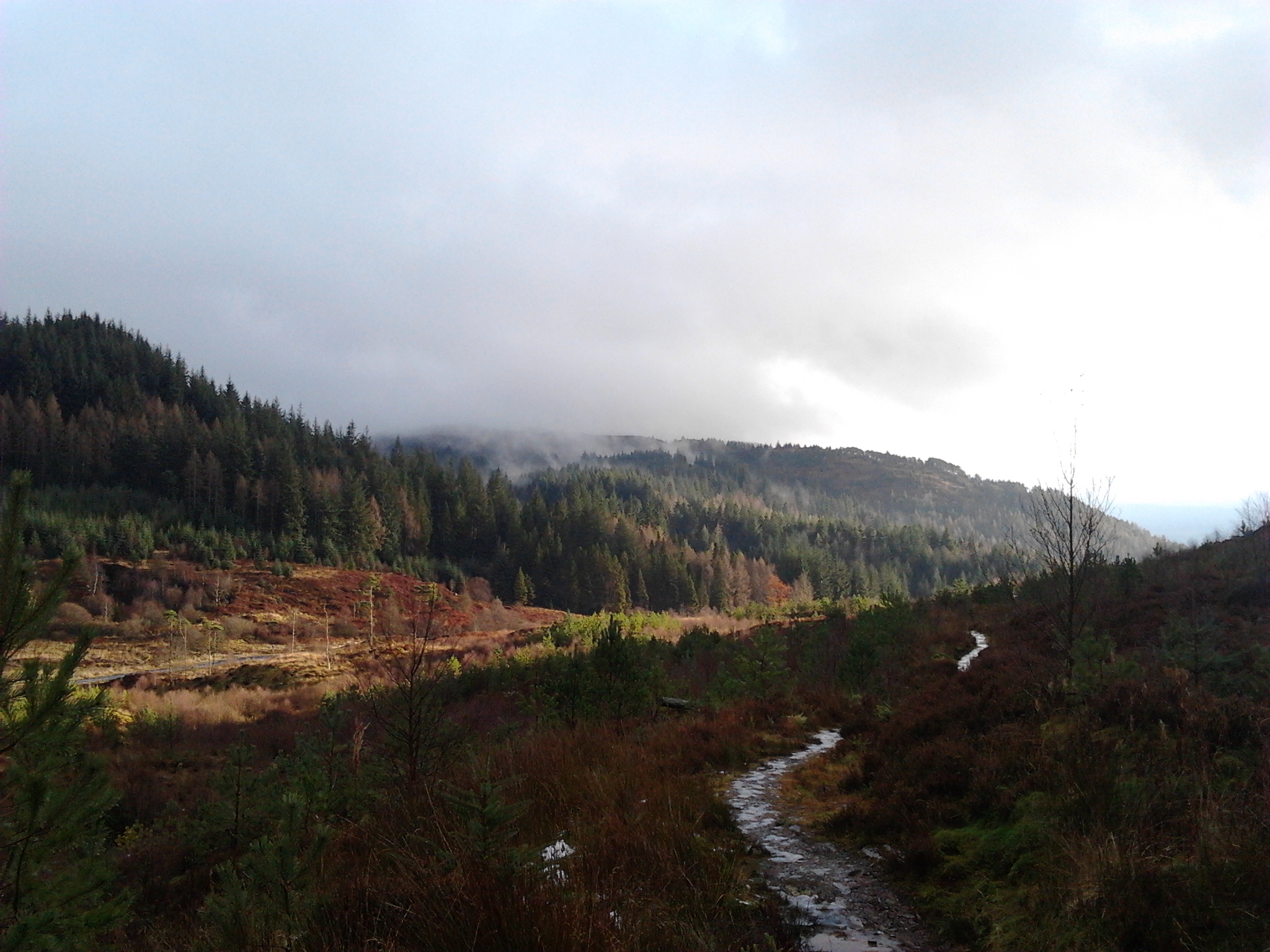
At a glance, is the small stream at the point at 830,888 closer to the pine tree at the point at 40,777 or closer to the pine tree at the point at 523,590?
the pine tree at the point at 40,777

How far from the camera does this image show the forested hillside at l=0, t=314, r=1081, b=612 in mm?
74500

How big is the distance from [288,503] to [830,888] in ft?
285

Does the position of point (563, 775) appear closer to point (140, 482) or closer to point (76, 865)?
point (76, 865)

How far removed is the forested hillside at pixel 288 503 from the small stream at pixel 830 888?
67.4 m

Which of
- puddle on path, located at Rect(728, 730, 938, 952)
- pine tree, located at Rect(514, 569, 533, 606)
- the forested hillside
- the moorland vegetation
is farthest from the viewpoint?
pine tree, located at Rect(514, 569, 533, 606)

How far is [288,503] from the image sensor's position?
8006cm

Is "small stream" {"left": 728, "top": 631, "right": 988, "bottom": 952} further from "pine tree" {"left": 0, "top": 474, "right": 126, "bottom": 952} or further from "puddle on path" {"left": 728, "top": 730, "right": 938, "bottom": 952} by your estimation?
"pine tree" {"left": 0, "top": 474, "right": 126, "bottom": 952}

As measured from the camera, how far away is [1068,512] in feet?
34.5

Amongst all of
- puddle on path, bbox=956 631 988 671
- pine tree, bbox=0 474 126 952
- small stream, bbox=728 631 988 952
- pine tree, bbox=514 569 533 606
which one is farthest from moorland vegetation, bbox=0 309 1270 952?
pine tree, bbox=514 569 533 606

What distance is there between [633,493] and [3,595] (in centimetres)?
18651

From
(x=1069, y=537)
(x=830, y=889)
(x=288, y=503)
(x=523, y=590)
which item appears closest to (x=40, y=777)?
(x=830, y=889)

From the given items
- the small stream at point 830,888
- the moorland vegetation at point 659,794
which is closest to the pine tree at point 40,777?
the moorland vegetation at point 659,794

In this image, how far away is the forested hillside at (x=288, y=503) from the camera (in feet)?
244

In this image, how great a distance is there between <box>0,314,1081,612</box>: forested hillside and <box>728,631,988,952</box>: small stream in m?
67.4
